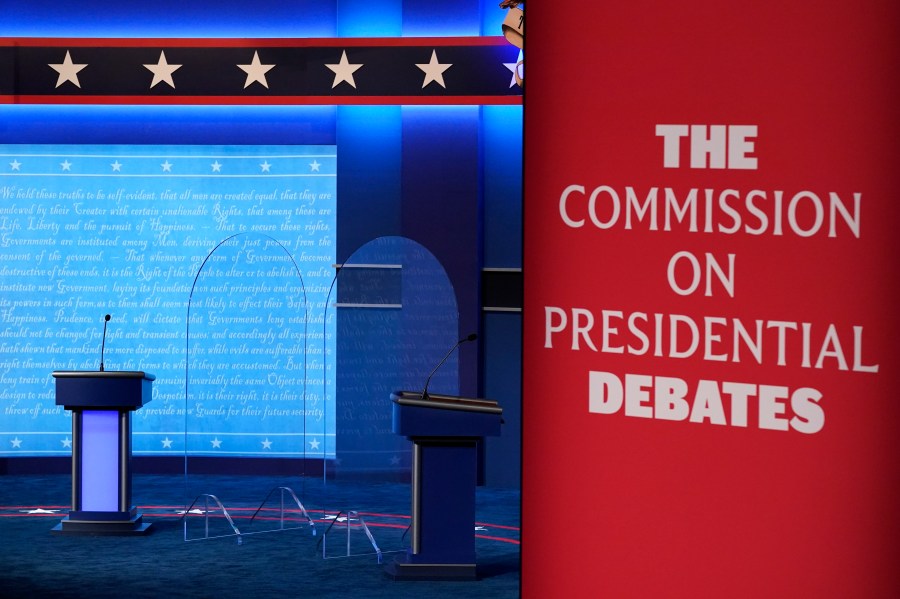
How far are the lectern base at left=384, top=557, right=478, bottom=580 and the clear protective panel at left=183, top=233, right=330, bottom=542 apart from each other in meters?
1.26

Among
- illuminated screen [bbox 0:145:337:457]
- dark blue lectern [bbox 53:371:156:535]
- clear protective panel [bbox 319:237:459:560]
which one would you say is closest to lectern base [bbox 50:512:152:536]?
dark blue lectern [bbox 53:371:156:535]

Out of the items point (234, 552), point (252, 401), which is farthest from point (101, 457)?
point (252, 401)

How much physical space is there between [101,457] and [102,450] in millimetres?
40

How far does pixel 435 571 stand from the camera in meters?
5.61

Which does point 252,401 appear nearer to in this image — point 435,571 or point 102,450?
point 102,450

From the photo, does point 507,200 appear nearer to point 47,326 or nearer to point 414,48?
point 414,48

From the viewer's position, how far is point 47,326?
28.8ft

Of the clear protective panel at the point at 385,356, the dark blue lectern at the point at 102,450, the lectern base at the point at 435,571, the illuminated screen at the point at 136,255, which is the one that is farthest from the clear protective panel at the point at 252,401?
the lectern base at the point at 435,571

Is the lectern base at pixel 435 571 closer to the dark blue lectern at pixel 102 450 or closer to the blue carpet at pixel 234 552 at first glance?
the blue carpet at pixel 234 552

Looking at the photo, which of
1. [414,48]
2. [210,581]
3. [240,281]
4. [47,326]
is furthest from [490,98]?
[210,581]

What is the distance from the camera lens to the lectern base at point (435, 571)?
559cm

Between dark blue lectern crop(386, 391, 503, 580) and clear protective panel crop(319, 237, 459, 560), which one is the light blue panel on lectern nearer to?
clear protective panel crop(319, 237, 459, 560)

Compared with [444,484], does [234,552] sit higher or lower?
lower

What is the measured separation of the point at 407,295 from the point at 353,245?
244 cm
